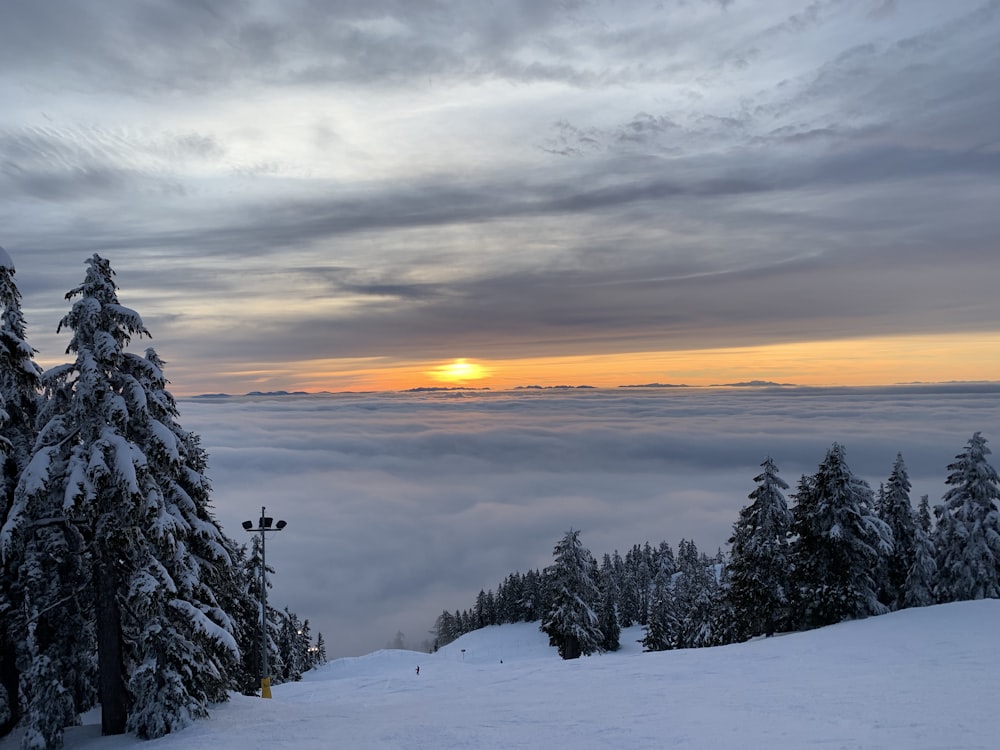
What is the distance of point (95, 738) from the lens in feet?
61.1

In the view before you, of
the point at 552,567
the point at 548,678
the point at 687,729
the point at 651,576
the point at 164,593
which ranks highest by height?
the point at 164,593

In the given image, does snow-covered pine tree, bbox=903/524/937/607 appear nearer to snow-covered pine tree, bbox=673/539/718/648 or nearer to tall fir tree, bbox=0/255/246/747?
snow-covered pine tree, bbox=673/539/718/648

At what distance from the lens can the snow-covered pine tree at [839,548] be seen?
122ft

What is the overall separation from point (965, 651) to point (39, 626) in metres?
30.4

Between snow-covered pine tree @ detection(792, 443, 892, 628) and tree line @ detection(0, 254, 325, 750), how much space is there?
31.8 meters

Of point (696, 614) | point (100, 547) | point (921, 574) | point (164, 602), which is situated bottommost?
point (696, 614)

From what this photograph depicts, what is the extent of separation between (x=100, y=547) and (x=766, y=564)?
3553 cm

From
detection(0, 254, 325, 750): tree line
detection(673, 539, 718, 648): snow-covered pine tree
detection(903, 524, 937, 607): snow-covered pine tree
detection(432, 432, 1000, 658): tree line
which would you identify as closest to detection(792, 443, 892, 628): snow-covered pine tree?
detection(432, 432, 1000, 658): tree line

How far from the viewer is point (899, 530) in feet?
140

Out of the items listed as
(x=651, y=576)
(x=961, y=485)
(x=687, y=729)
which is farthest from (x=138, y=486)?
(x=651, y=576)

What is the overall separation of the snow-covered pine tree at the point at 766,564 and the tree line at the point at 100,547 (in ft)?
101

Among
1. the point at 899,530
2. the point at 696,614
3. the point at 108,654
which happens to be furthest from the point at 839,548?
the point at 696,614

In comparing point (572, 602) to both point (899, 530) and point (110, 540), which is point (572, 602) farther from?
point (110, 540)

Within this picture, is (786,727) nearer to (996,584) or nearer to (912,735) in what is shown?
(912,735)
